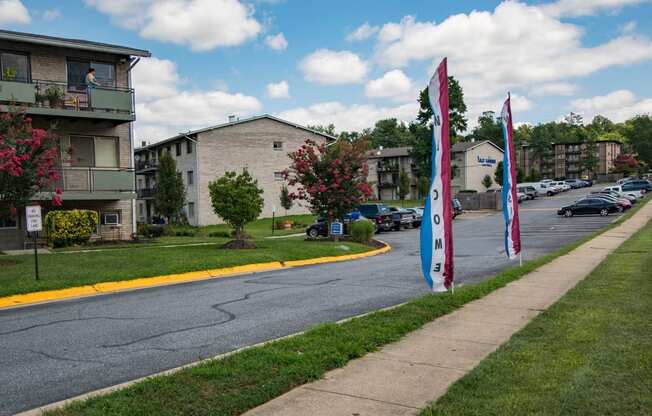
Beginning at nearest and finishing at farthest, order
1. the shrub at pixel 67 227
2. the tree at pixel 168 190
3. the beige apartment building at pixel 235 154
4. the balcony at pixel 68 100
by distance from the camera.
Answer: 1. the balcony at pixel 68 100
2. the shrub at pixel 67 227
3. the tree at pixel 168 190
4. the beige apartment building at pixel 235 154

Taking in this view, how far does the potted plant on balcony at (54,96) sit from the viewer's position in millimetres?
22172

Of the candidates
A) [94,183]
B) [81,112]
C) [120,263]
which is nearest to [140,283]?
[120,263]

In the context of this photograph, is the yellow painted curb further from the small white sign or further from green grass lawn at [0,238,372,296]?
the small white sign

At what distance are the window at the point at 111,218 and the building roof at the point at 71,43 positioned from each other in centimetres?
677

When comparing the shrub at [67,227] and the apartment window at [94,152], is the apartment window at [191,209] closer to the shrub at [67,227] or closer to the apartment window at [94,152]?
the apartment window at [94,152]

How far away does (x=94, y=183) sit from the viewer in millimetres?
22859

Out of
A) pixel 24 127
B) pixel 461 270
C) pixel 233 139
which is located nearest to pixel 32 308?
pixel 24 127

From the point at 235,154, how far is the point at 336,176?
26767mm

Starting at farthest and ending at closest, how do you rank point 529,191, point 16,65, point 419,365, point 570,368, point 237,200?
point 529,191 < point 16,65 < point 237,200 < point 419,365 < point 570,368

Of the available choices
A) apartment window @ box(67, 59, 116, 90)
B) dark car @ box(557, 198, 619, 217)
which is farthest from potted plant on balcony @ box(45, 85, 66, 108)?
dark car @ box(557, 198, 619, 217)

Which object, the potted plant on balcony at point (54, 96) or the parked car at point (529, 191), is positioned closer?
the potted plant on balcony at point (54, 96)

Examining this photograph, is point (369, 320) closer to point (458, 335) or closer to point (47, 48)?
point (458, 335)

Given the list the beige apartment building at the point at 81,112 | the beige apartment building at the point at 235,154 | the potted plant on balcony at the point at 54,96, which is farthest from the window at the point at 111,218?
the beige apartment building at the point at 235,154

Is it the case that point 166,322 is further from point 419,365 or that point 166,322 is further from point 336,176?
point 336,176
